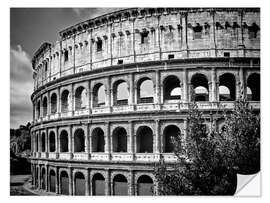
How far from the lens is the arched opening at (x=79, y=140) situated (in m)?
18.4

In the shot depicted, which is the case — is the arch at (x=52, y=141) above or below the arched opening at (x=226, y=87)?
below

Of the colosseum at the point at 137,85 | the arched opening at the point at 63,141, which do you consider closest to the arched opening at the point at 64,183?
the colosseum at the point at 137,85

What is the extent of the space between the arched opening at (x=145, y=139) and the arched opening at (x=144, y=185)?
1410 mm

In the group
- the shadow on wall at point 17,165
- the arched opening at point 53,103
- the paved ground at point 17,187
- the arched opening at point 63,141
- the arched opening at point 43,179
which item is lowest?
the arched opening at point 43,179

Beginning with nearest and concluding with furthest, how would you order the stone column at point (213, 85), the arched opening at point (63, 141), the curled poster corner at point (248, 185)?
the curled poster corner at point (248, 185)
the stone column at point (213, 85)
the arched opening at point (63, 141)

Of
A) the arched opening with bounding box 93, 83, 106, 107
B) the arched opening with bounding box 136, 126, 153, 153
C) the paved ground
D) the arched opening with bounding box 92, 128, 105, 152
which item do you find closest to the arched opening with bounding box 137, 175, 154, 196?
Result: the arched opening with bounding box 136, 126, 153, 153

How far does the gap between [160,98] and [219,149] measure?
22.0ft

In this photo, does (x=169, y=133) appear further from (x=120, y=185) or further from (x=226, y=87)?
(x=226, y=87)

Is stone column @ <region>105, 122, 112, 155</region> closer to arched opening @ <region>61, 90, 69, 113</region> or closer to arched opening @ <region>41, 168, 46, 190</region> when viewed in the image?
arched opening @ <region>61, 90, 69, 113</region>

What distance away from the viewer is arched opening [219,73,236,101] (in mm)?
16453

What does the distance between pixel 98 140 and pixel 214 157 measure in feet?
32.3

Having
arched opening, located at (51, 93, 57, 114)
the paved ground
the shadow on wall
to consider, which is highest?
arched opening, located at (51, 93, 57, 114)

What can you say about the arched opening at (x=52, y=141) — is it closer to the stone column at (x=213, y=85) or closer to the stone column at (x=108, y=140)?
the stone column at (x=108, y=140)

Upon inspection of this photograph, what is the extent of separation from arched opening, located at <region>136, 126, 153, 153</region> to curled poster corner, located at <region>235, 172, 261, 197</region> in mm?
6863
